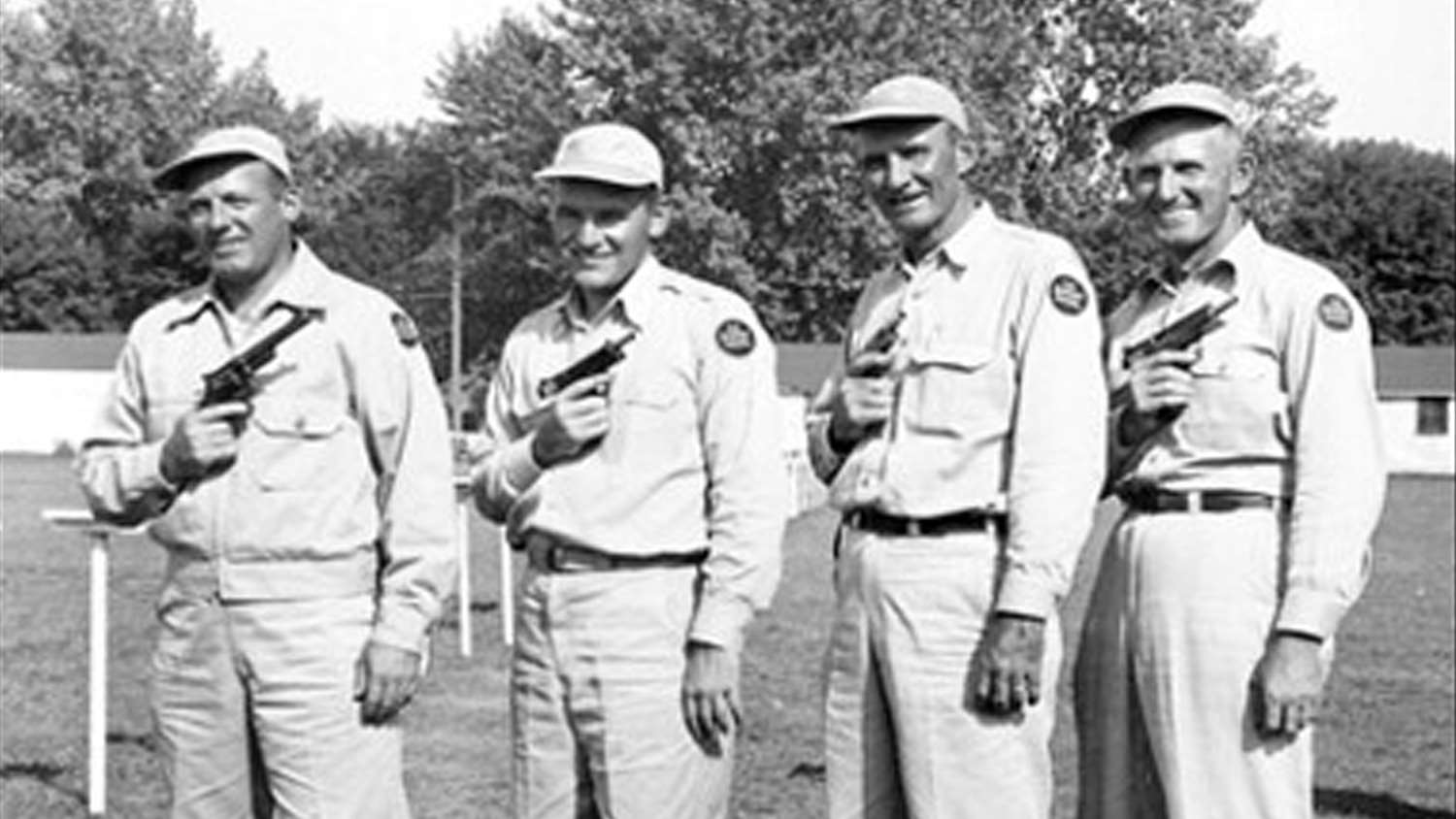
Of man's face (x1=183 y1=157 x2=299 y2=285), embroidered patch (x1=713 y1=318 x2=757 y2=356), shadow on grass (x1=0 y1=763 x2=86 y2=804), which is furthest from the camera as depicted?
shadow on grass (x1=0 y1=763 x2=86 y2=804)

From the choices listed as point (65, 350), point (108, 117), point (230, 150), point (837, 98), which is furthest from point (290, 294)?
point (65, 350)

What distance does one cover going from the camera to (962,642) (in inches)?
193

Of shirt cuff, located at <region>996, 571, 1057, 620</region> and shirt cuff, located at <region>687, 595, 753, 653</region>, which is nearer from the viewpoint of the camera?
shirt cuff, located at <region>996, 571, 1057, 620</region>

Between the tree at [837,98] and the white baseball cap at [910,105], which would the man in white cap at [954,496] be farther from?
the tree at [837,98]

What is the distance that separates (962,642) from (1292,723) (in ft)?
2.50

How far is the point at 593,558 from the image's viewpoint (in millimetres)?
5094

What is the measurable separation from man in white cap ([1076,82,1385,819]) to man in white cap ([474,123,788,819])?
86cm

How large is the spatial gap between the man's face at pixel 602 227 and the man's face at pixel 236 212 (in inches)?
26.2

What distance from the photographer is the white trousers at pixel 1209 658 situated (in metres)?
5.05

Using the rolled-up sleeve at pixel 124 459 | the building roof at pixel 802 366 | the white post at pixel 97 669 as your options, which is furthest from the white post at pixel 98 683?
the building roof at pixel 802 366

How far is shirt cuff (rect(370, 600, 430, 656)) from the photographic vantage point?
5055 millimetres

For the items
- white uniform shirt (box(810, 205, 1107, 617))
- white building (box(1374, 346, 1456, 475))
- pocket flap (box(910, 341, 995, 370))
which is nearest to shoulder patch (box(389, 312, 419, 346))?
white uniform shirt (box(810, 205, 1107, 617))

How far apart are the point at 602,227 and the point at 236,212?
32.7 inches

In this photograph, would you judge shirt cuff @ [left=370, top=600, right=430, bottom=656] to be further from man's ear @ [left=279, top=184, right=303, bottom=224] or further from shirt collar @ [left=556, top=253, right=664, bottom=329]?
man's ear @ [left=279, top=184, right=303, bottom=224]
